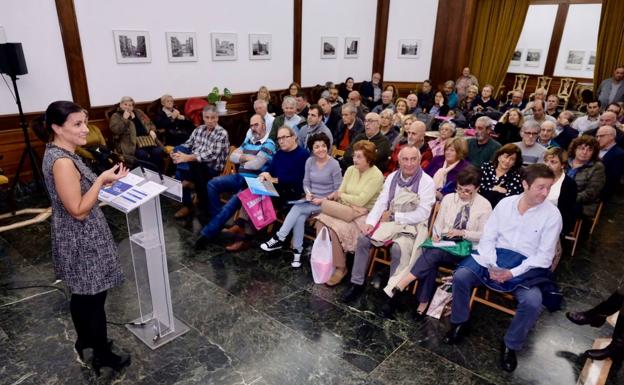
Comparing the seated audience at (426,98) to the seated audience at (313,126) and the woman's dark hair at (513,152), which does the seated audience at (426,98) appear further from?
the woman's dark hair at (513,152)

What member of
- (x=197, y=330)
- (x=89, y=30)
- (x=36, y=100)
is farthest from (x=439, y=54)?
(x=197, y=330)

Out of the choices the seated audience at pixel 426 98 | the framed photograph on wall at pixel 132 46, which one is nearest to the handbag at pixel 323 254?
the framed photograph on wall at pixel 132 46

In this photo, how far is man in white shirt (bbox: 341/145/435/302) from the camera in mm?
3490

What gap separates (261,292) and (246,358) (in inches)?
33.2

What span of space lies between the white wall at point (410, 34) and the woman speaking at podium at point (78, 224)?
10.1 meters

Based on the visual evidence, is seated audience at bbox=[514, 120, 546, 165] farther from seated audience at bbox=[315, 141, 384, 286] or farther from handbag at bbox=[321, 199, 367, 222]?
handbag at bbox=[321, 199, 367, 222]

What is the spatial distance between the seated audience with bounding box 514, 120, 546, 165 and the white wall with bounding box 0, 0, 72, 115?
6.17 meters

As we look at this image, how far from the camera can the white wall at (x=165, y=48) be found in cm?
629

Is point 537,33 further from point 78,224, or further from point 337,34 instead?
point 78,224

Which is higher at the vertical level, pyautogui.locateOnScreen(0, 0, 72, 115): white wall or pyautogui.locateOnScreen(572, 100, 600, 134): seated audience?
pyautogui.locateOnScreen(0, 0, 72, 115): white wall

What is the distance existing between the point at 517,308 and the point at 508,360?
37 cm

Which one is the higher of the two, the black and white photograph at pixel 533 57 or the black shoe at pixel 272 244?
the black and white photograph at pixel 533 57

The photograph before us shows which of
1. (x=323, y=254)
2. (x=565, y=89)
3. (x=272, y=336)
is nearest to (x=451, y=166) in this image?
(x=323, y=254)

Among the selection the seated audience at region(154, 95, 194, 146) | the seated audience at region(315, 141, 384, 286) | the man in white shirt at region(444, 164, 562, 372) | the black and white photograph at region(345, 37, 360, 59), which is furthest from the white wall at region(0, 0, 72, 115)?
the black and white photograph at region(345, 37, 360, 59)
